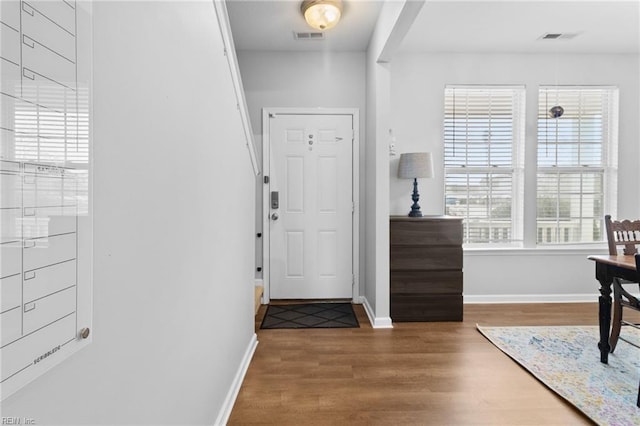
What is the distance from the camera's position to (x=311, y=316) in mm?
3219

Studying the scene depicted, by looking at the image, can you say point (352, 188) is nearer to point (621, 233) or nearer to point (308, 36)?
point (308, 36)

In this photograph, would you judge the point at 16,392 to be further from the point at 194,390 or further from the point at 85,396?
the point at 194,390

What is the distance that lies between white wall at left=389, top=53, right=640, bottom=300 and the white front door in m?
0.60

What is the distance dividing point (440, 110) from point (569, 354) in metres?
2.52

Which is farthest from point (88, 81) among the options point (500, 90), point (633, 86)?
point (633, 86)

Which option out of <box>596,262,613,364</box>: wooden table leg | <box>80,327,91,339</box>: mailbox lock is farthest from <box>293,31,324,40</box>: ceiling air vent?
<box>80,327,91,339</box>: mailbox lock

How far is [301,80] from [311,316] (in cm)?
250

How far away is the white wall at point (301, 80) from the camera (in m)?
3.62

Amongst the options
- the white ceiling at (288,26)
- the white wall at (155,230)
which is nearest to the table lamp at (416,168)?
the white ceiling at (288,26)

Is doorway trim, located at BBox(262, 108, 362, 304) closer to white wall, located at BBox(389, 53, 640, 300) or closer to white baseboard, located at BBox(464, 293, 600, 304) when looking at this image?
white wall, located at BBox(389, 53, 640, 300)

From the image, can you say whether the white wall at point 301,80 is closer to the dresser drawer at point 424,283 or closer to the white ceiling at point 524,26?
the white ceiling at point 524,26

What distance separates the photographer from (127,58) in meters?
0.82

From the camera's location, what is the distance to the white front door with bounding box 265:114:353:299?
3.66 m

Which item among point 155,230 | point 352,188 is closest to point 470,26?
point 352,188
